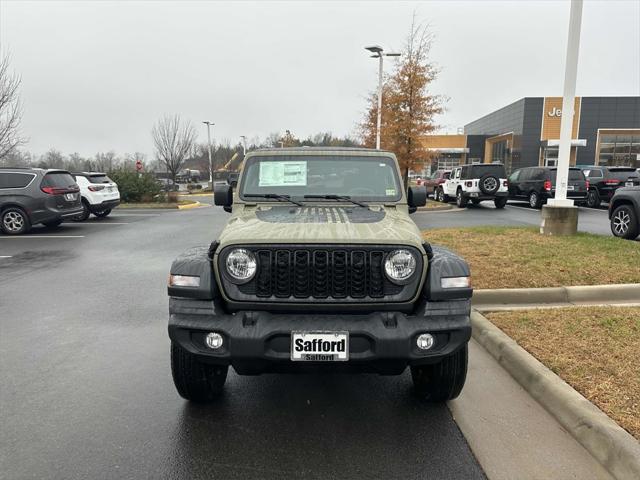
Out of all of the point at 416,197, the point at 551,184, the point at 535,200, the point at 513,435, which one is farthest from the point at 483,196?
the point at 513,435

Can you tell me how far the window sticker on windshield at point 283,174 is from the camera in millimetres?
4344

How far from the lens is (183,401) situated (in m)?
3.54

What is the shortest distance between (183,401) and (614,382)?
3.19m

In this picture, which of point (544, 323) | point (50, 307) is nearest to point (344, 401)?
point (544, 323)

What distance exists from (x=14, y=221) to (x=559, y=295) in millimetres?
13422

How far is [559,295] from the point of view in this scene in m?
5.83

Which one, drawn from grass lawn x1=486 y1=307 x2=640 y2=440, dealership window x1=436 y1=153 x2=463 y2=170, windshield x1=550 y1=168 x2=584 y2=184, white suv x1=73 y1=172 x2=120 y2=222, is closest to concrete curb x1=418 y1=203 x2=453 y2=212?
windshield x1=550 y1=168 x2=584 y2=184

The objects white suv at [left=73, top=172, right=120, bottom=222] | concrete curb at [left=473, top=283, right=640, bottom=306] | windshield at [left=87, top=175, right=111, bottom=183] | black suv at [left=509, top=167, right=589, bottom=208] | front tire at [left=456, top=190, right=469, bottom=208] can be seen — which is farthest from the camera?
front tire at [left=456, top=190, right=469, bottom=208]

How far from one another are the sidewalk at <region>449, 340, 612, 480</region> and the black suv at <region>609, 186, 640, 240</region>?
24.9 ft

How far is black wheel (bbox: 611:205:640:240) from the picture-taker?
31.8 feet

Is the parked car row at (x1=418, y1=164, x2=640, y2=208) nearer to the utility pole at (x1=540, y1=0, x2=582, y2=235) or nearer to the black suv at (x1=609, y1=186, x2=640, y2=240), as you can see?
the black suv at (x1=609, y1=186, x2=640, y2=240)

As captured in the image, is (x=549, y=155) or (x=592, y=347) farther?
(x=549, y=155)

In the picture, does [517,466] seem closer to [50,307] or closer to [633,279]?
[633,279]

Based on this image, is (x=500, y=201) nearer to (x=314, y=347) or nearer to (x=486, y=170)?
(x=486, y=170)
